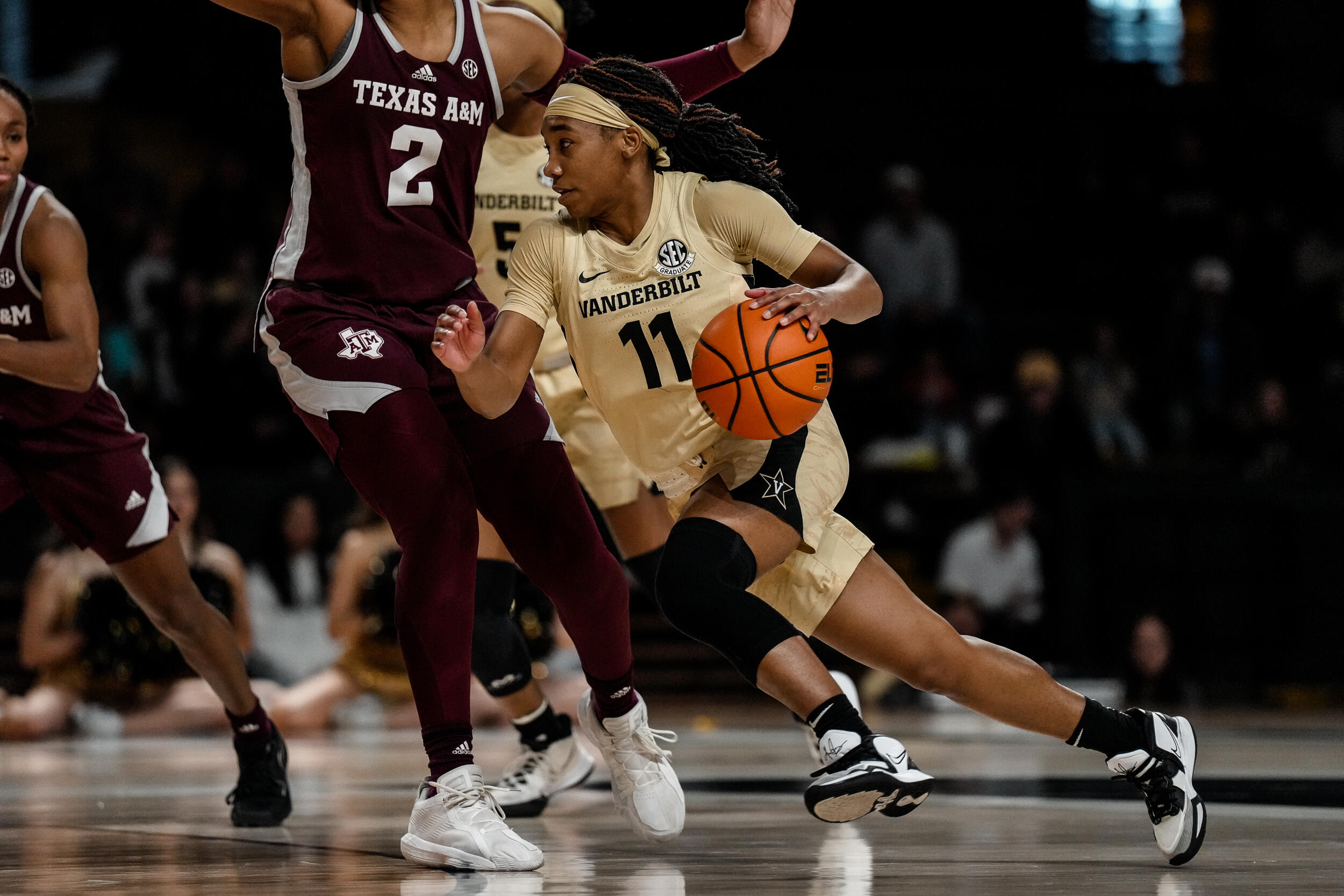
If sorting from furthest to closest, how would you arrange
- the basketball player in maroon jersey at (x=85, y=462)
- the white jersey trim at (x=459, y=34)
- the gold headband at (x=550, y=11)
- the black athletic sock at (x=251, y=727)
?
1. the gold headband at (x=550, y=11)
2. the black athletic sock at (x=251, y=727)
3. the basketball player in maroon jersey at (x=85, y=462)
4. the white jersey trim at (x=459, y=34)

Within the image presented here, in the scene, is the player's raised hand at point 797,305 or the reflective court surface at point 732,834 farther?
the player's raised hand at point 797,305

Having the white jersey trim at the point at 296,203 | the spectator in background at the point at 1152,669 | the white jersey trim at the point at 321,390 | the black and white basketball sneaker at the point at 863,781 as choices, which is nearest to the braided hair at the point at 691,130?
the white jersey trim at the point at 296,203

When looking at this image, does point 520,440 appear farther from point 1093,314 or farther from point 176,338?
point 1093,314

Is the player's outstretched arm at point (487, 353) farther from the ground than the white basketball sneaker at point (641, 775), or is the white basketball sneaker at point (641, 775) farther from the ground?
the player's outstretched arm at point (487, 353)

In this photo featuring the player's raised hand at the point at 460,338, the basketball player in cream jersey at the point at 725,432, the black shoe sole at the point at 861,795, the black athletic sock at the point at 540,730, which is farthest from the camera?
the black athletic sock at the point at 540,730

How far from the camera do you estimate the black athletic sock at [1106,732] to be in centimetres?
381

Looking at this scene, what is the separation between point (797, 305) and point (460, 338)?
70cm

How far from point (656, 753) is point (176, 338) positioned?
826cm

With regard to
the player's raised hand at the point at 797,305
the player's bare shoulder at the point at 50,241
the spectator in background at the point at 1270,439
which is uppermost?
the player's raised hand at the point at 797,305

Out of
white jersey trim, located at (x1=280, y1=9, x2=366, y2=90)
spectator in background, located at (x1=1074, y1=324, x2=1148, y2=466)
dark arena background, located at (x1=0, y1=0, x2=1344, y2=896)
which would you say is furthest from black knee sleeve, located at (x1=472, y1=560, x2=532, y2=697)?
spectator in background, located at (x1=1074, y1=324, x2=1148, y2=466)

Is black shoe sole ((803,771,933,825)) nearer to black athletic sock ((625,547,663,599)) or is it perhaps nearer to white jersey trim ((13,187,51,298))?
black athletic sock ((625,547,663,599))

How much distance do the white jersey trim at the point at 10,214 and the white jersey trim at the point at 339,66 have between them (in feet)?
3.60

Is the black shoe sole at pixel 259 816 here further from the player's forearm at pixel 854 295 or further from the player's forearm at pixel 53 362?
the player's forearm at pixel 854 295

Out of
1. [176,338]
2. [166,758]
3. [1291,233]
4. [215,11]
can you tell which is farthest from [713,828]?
[215,11]
